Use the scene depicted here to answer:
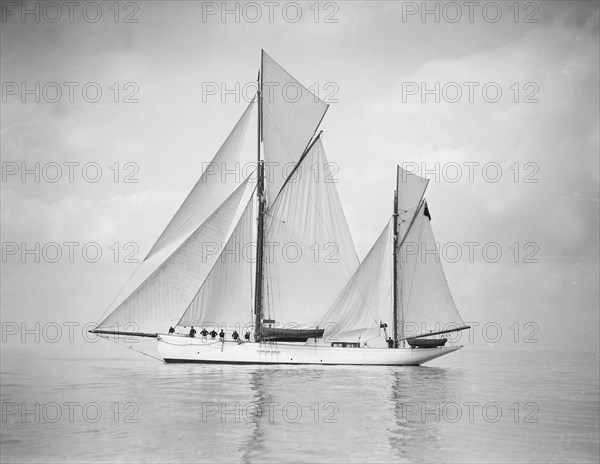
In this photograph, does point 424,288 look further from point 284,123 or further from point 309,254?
point 284,123

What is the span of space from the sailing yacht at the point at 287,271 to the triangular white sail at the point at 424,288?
7 cm

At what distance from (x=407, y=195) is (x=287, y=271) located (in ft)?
36.0

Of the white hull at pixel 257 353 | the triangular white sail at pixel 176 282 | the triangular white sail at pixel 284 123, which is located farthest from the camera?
the triangular white sail at pixel 284 123

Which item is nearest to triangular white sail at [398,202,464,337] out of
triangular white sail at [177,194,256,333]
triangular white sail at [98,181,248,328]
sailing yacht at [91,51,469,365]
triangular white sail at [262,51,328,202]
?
sailing yacht at [91,51,469,365]

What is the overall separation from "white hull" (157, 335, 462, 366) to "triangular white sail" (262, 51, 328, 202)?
10.6 meters

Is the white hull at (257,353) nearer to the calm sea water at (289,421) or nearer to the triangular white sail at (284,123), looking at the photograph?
the calm sea water at (289,421)

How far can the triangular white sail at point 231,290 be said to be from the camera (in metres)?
43.8

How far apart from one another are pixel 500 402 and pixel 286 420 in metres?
11.3

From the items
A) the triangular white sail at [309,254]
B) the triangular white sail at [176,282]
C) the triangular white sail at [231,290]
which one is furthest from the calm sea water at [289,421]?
the triangular white sail at [309,254]

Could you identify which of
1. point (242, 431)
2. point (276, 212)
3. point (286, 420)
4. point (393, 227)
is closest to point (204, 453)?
point (242, 431)

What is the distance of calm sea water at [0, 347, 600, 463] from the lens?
698 inches

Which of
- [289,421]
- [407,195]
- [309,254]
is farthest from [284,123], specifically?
[289,421]

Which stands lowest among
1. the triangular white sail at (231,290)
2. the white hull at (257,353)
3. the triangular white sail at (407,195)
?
the white hull at (257,353)

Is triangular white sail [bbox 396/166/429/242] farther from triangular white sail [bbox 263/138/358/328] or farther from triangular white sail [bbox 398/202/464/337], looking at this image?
triangular white sail [bbox 263/138/358/328]
